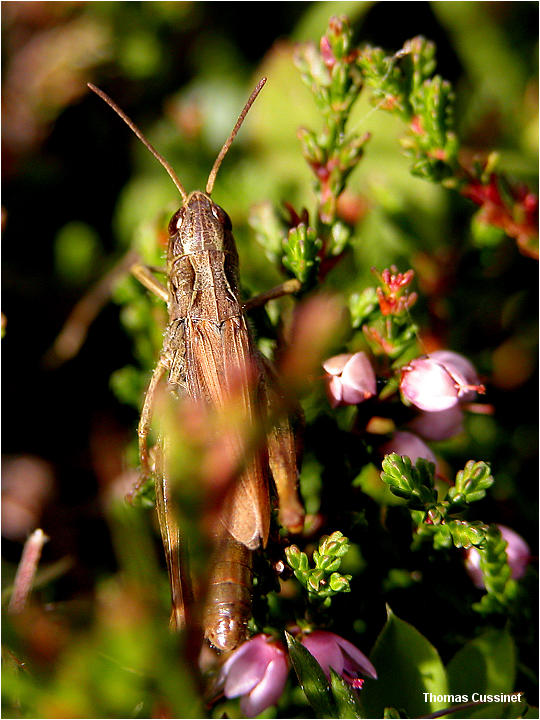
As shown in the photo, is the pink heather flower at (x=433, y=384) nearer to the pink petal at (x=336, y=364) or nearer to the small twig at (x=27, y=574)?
the pink petal at (x=336, y=364)

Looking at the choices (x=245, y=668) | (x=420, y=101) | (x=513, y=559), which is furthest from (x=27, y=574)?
(x=420, y=101)

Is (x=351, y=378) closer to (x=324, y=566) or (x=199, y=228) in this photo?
(x=324, y=566)

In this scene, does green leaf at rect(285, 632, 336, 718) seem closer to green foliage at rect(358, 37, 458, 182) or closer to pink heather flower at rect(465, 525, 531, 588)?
pink heather flower at rect(465, 525, 531, 588)

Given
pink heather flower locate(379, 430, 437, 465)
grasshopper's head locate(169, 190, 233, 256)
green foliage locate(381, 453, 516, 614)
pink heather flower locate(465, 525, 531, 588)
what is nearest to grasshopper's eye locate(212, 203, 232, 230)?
grasshopper's head locate(169, 190, 233, 256)

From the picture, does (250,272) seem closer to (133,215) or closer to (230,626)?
(133,215)

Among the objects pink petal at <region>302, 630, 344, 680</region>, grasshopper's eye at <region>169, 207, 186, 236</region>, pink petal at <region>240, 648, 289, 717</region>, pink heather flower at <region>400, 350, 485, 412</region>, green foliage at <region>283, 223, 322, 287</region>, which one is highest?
grasshopper's eye at <region>169, 207, 186, 236</region>

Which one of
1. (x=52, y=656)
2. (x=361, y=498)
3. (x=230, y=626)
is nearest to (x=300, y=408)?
(x=361, y=498)

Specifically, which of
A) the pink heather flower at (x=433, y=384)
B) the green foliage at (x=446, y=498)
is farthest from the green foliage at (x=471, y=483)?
the pink heather flower at (x=433, y=384)

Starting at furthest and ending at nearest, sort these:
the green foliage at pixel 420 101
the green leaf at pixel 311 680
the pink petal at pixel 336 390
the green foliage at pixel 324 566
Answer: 1. the green foliage at pixel 420 101
2. the pink petal at pixel 336 390
3. the green foliage at pixel 324 566
4. the green leaf at pixel 311 680
